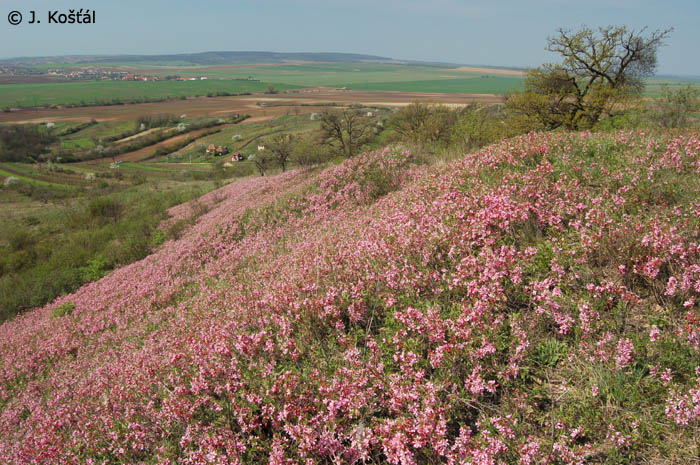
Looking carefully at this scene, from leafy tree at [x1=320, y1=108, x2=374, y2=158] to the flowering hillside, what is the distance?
29.5 meters

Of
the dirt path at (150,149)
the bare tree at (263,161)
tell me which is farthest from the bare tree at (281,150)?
the dirt path at (150,149)

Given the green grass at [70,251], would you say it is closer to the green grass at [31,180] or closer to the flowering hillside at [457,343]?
the flowering hillside at [457,343]

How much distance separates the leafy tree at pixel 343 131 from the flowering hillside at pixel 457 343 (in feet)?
96.8

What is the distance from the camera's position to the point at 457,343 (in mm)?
3559

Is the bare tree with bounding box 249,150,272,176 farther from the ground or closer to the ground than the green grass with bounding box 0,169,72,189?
farther from the ground

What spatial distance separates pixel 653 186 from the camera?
199 inches

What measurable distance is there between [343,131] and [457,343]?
35.7 meters

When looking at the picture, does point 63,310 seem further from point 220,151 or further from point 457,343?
point 220,151

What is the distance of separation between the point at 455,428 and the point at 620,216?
347 centimetres

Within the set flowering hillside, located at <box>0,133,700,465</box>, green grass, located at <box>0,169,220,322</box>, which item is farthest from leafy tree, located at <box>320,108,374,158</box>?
flowering hillside, located at <box>0,133,700,465</box>

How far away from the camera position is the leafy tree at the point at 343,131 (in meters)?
35.7

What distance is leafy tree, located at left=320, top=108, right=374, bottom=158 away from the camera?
3572cm

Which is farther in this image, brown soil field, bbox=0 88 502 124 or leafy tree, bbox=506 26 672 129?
brown soil field, bbox=0 88 502 124

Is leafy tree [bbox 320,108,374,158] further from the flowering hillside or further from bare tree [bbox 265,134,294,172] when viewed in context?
the flowering hillside
